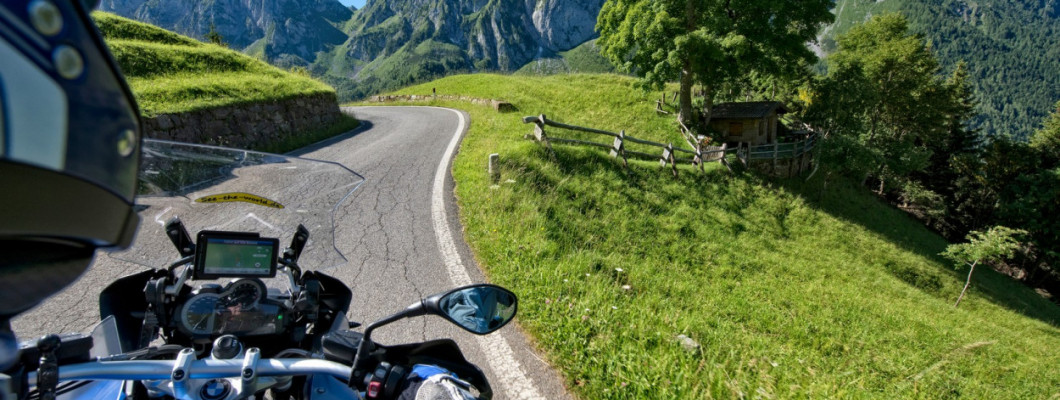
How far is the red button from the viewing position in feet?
5.15

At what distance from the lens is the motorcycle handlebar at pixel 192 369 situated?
4.97 feet

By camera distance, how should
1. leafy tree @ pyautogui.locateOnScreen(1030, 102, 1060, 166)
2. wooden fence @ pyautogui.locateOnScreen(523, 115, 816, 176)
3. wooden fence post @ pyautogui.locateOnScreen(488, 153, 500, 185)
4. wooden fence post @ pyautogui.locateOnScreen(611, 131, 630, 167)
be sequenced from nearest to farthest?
wooden fence post @ pyautogui.locateOnScreen(488, 153, 500, 185)
wooden fence @ pyautogui.locateOnScreen(523, 115, 816, 176)
wooden fence post @ pyautogui.locateOnScreen(611, 131, 630, 167)
leafy tree @ pyautogui.locateOnScreen(1030, 102, 1060, 166)

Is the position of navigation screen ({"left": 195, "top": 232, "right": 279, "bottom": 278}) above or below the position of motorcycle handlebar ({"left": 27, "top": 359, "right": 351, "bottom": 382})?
above

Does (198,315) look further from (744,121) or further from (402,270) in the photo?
(744,121)

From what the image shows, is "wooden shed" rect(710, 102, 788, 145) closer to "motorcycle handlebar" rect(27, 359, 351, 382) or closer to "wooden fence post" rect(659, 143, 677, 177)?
"wooden fence post" rect(659, 143, 677, 177)

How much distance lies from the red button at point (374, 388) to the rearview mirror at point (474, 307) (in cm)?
31

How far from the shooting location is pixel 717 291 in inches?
311

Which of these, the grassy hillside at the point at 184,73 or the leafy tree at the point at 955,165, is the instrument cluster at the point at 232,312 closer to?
the grassy hillside at the point at 184,73

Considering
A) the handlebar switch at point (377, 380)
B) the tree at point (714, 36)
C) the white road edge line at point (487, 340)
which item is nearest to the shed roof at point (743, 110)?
the tree at point (714, 36)

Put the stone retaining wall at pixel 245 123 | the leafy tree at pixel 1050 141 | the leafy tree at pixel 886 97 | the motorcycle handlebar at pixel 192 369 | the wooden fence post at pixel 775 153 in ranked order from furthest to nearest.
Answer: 1. the leafy tree at pixel 1050 141
2. the leafy tree at pixel 886 97
3. the wooden fence post at pixel 775 153
4. the stone retaining wall at pixel 245 123
5. the motorcycle handlebar at pixel 192 369

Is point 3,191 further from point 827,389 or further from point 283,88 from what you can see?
point 283,88

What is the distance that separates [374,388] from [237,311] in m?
1.05

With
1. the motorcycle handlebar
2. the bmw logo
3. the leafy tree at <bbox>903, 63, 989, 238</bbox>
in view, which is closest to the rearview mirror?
the motorcycle handlebar

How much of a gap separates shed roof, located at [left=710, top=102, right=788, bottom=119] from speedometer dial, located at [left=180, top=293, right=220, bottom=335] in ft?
88.1
